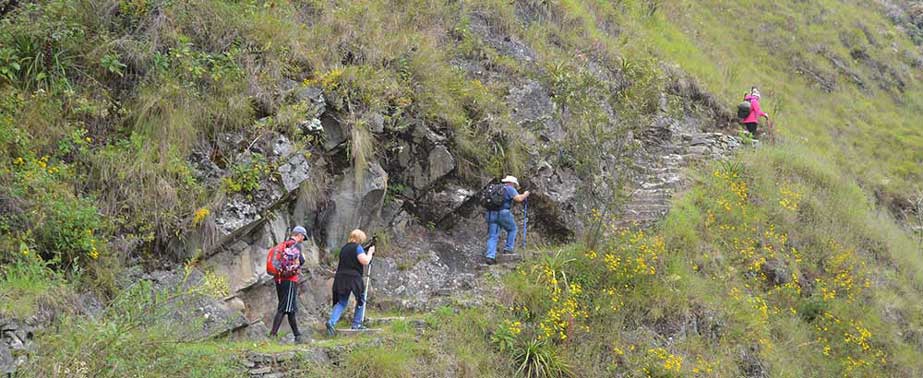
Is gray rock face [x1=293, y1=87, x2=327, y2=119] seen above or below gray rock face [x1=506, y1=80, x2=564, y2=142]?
above

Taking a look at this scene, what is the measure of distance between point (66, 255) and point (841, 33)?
2572 cm

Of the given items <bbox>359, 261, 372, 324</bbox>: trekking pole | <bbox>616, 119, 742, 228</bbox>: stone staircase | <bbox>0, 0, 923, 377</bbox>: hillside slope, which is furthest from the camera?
<bbox>616, 119, 742, 228</bbox>: stone staircase

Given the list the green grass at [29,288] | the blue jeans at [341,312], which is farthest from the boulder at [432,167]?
the green grass at [29,288]

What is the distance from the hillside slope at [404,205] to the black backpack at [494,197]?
0.67m

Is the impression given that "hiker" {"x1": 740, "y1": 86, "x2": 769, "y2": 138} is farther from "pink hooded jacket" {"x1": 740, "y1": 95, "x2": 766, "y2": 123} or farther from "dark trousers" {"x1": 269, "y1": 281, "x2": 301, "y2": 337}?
"dark trousers" {"x1": 269, "y1": 281, "x2": 301, "y2": 337}

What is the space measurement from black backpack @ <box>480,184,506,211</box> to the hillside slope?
0.67 m

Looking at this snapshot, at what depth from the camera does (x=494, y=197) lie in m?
10.9

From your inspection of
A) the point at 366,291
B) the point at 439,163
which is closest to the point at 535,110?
the point at 439,163

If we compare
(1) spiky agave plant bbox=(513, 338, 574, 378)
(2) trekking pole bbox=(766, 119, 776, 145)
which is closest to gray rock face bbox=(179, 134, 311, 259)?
(1) spiky agave plant bbox=(513, 338, 574, 378)

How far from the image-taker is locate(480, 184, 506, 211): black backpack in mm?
10859

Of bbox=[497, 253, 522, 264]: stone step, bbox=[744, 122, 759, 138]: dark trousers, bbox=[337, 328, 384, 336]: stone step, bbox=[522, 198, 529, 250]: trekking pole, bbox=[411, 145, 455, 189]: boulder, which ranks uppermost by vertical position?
bbox=[744, 122, 759, 138]: dark trousers

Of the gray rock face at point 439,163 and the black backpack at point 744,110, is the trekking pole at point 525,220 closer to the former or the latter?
the gray rock face at point 439,163

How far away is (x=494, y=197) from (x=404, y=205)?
4.43 feet

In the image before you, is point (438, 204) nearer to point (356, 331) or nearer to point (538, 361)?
point (356, 331)
